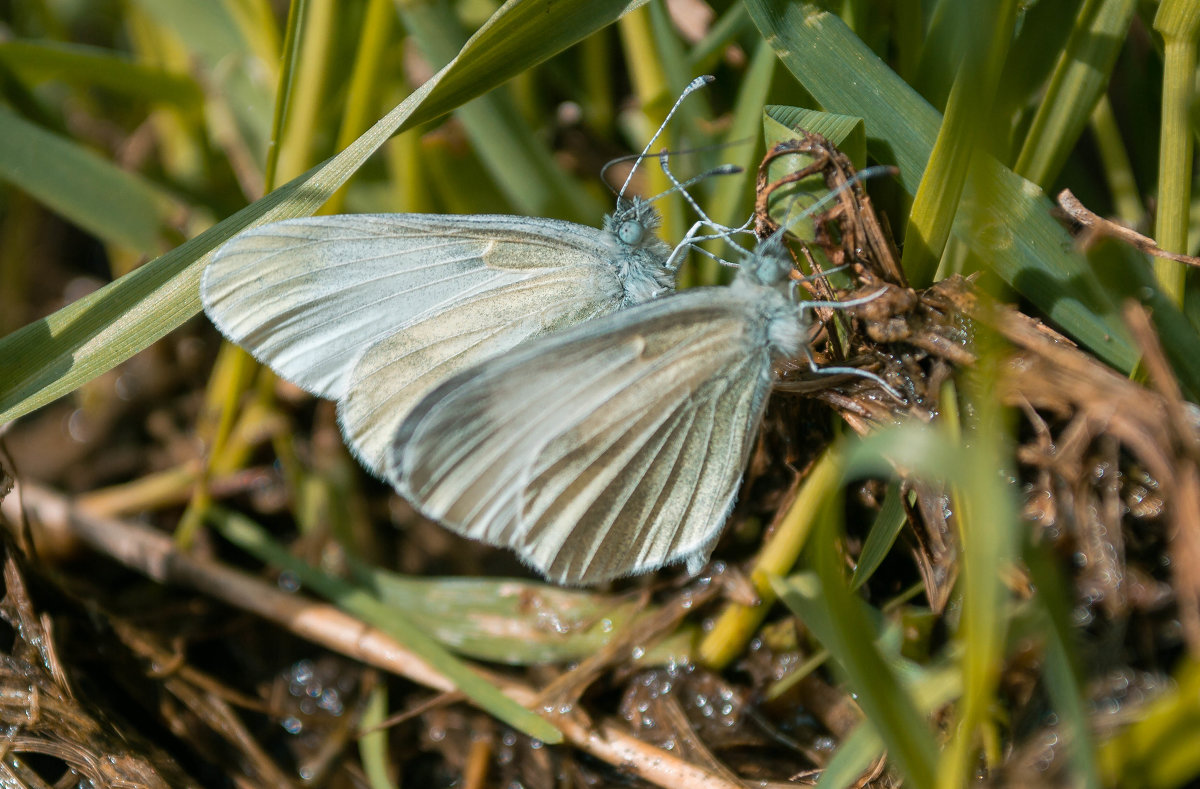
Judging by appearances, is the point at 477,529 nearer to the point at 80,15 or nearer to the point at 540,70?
the point at 540,70

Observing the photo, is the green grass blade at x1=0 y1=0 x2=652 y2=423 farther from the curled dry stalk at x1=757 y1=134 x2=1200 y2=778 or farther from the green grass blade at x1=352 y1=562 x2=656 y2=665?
the green grass blade at x1=352 y1=562 x2=656 y2=665

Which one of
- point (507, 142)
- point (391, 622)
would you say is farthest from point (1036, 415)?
point (391, 622)

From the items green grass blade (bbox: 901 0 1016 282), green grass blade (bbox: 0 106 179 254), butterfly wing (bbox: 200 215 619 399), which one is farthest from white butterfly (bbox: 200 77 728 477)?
green grass blade (bbox: 0 106 179 254)

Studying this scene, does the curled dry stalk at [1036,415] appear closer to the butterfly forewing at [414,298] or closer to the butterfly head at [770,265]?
the butterfly head at [770,265]

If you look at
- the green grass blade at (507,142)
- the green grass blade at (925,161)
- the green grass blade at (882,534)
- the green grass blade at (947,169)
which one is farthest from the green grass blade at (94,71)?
the green grass blade at (882,534)

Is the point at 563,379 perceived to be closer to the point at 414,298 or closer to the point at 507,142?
the point at 414,298

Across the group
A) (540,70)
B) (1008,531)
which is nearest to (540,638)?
(1008,531)

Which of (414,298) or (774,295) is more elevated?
(774,295)

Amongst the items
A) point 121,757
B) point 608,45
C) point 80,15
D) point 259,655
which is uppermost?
point 608,45
